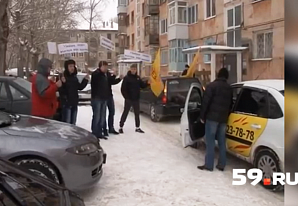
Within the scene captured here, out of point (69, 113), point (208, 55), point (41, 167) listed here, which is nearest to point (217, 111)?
point (41, 167)

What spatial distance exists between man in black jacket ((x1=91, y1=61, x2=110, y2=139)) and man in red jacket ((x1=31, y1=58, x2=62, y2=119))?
81.6 inches

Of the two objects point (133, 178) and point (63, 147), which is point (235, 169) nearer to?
point (133, 178)

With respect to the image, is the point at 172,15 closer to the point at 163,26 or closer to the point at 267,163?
the point at 163,26

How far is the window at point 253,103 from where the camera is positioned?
18.3ft

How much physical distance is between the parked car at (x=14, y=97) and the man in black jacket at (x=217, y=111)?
11.8 ft

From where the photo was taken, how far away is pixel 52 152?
4.45 m

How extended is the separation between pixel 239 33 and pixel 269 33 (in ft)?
8.08

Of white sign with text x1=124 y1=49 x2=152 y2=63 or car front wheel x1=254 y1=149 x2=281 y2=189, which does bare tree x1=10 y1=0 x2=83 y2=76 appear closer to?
white sign with text x1=124 y1=49 x2=152 y2=63

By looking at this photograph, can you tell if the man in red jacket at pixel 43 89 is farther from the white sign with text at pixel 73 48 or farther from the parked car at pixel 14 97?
the white sign with text at pixel 73 48

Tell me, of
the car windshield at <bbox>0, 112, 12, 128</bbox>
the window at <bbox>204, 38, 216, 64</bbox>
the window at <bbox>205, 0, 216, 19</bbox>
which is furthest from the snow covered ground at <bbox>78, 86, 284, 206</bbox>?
the window at <bbox>205, 0, 216, 19</bbox>

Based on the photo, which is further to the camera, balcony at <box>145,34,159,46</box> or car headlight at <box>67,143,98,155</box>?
balcony at <box>145,34,159,46</box>

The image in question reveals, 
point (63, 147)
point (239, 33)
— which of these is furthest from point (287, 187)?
point (239, 33)

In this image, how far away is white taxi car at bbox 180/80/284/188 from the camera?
204 inches

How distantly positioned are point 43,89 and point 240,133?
3193 millimetres
